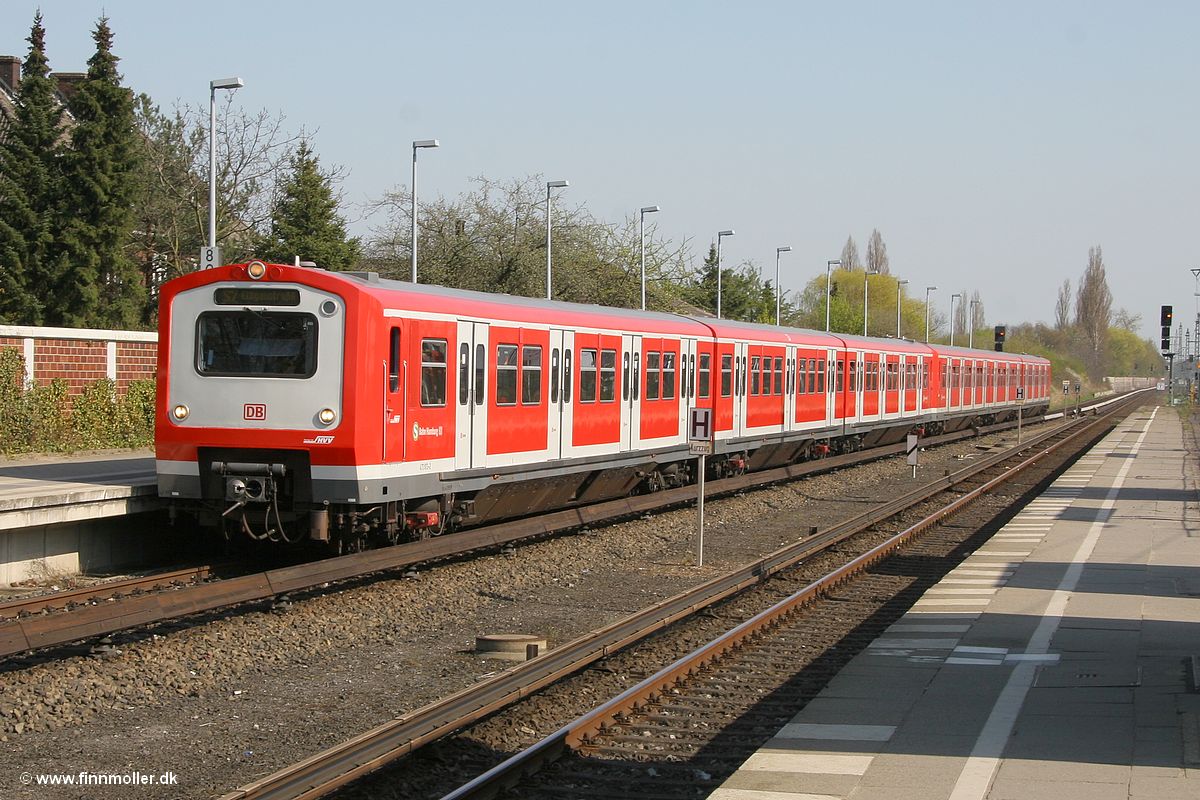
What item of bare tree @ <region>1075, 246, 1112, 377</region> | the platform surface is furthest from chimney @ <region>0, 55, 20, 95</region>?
bare tree @ <region>1075, 246, 1112, 377</region>

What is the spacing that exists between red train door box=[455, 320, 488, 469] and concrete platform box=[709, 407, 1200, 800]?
17.9 ft

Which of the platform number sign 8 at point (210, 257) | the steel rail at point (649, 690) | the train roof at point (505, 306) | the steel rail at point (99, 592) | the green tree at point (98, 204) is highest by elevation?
the green tree at point (98, 204)

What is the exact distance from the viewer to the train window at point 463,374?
16422 mm

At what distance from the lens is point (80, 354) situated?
25.5 meters

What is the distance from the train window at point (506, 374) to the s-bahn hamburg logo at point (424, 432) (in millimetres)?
1635

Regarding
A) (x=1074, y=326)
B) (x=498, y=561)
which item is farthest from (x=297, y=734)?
(x=1074, y=326)

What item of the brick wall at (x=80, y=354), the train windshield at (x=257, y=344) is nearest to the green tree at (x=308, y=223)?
the brick wall at (x=80, y=354)

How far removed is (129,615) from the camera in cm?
1159

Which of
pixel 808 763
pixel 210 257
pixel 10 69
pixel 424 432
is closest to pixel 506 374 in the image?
pixel 424 432

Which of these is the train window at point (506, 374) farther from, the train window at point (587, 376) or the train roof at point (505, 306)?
the train window at point (587, 376)

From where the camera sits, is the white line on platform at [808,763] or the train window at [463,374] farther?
the train window at [463,374]

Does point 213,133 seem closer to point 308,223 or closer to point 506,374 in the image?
point 506,374

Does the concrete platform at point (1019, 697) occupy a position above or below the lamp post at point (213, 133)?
below

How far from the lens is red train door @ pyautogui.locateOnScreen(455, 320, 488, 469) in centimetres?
1644
